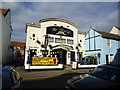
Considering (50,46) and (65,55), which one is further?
(65,55)

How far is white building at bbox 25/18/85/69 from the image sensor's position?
1848 centimetres

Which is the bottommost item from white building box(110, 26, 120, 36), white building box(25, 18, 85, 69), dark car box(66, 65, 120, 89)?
dark car box(66, 65, 120, 89)

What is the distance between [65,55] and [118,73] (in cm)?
1759

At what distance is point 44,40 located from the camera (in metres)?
19.1

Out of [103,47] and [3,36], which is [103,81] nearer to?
[103,47]

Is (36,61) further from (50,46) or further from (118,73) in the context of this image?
(118,73)

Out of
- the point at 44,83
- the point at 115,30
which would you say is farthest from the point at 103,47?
the point at 44,83

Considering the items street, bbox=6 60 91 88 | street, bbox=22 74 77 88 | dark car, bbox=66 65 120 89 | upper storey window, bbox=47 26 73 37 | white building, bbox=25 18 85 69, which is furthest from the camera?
upper storey window, bbox=47 26 73 37

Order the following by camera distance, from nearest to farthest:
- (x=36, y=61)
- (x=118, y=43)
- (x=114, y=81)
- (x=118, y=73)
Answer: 1. (x=114, y=81)
2. (x=118, y=73)
3. (x=36, y=61)
4. (x=118, y=43)

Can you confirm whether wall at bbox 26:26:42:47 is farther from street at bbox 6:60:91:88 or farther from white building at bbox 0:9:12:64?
street at bbox 6:60:91:88

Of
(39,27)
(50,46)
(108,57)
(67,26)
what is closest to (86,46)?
(108,57)

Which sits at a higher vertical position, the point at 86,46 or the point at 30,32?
the point at 30,32

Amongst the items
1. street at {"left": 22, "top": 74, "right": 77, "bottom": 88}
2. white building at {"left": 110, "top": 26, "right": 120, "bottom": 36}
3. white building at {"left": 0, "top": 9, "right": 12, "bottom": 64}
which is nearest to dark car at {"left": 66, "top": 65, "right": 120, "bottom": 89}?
street at {"left": 22, "top": 74, "right": 77, "bottom": 88}

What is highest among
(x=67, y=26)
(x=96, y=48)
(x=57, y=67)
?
(x=67, y=26)
